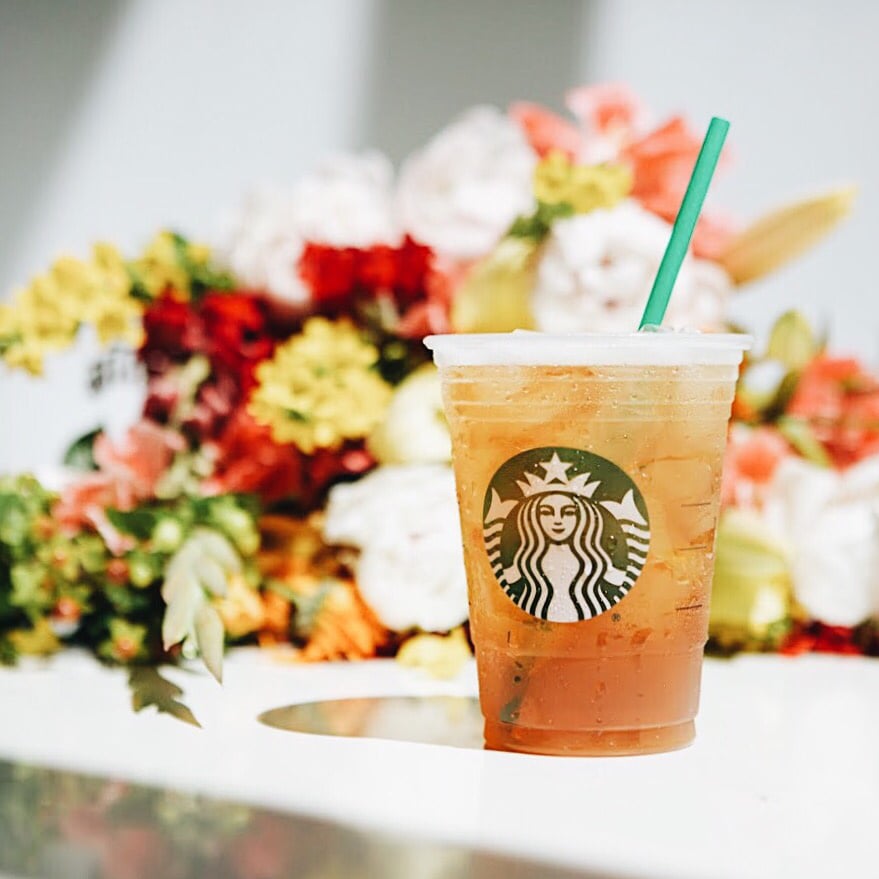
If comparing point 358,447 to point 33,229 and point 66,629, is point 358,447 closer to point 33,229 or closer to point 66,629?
point 66,629

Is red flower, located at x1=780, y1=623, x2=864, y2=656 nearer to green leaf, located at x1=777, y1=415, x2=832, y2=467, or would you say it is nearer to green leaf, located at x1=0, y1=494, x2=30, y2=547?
green leaf, located at x1=777, y1=415, x2=832, y2=467

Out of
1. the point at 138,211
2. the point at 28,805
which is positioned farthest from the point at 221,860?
the point at 138,211

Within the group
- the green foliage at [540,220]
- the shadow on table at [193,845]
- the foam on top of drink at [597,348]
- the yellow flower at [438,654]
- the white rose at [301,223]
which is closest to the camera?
the shadow on table at [193,845]

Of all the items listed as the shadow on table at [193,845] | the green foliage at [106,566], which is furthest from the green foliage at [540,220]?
the shadow on table at [193,845]

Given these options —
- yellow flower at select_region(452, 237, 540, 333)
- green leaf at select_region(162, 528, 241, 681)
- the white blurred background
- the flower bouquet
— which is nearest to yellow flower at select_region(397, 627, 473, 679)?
the flower bouquet

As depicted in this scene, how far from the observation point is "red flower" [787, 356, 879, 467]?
128 centimetres

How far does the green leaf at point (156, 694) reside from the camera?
887mm

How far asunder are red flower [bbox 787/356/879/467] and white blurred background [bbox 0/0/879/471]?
1.30ft

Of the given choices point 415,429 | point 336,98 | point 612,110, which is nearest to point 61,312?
point 415,429

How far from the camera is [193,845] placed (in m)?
0.62

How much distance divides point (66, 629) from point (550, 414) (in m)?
0.68

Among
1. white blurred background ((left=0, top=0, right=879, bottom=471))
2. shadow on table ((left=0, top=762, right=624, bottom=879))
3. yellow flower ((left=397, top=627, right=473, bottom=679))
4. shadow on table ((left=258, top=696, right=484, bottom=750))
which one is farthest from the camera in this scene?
white blurred background ((left=0, top=0, right=879, bottom=471))

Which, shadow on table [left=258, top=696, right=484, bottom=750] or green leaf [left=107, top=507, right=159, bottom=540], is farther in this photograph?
green leaf [left=107, top=507, right=159, bottom=540]

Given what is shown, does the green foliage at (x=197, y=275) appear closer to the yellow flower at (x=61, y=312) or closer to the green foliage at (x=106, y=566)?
the yellow flower at (x=61, y=312)
